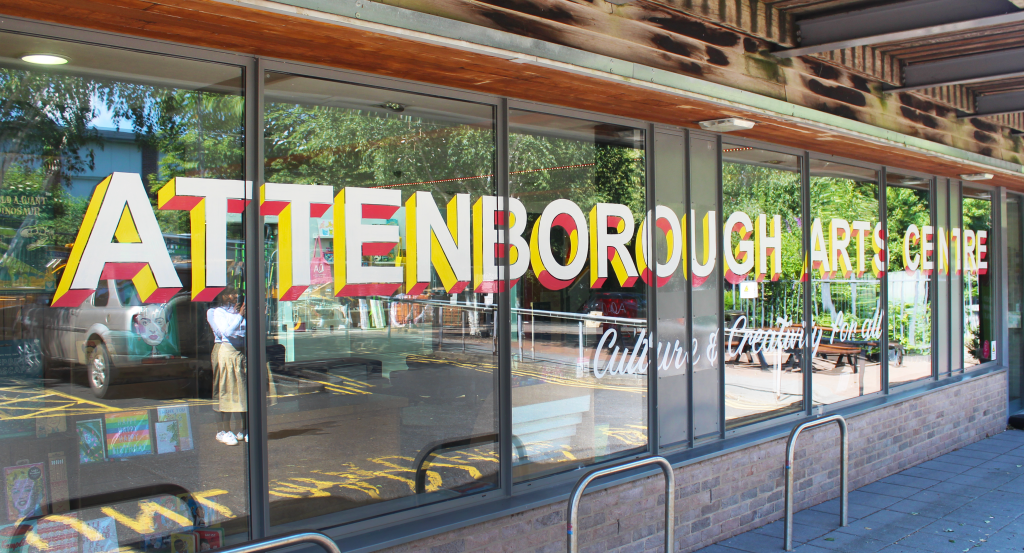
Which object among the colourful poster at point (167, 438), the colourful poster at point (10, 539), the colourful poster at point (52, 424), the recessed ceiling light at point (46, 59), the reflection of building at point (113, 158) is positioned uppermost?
the recessed ceiling light at point (46, 59)

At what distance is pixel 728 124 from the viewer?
5223mm

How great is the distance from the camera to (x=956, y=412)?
8.63 metres

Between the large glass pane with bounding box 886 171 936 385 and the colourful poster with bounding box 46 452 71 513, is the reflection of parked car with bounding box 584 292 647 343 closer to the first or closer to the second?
the colourful poster with bounding box 46 452 71 513

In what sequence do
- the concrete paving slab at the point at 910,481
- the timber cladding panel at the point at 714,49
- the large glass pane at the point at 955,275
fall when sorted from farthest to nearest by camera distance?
the large glass pane at the point at 955,275 < the concrete paving slab at the point at 910,481 < the timber cladding panel at the point at 714,49

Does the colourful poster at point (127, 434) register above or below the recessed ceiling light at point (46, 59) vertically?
below

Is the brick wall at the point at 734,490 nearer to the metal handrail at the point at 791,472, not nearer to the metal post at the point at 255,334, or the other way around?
the metal handrail at the point at 791,472

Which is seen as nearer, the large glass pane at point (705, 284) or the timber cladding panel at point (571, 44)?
the timber cladding panel at point (571, 44)

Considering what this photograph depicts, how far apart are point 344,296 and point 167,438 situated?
100cm

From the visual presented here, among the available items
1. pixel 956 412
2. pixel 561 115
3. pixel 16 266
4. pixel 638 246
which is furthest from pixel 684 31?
pixel 956 412

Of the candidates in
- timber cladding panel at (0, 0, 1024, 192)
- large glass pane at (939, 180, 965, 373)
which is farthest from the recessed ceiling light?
large glass pane at (939, 180, 965, 373)

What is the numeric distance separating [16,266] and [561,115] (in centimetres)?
308

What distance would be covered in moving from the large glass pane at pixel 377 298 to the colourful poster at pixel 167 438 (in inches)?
15.9

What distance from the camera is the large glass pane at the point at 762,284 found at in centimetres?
596

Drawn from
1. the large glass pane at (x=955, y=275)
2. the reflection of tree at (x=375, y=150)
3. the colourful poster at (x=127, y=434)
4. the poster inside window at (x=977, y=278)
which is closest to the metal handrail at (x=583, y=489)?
the reflection of tree at (x=375, y=150)
